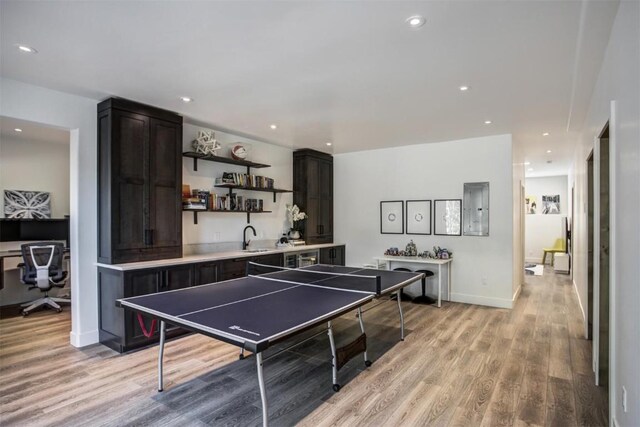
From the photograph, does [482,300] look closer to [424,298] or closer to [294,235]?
[424,298]

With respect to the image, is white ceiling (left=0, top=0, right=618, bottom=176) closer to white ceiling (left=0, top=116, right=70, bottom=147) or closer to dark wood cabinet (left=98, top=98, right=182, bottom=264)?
dark wood cabinet (left=98, top=98, right=182, bottom=264)

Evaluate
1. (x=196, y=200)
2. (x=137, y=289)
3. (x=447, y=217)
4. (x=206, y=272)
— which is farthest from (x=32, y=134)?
(x=447, y=217)

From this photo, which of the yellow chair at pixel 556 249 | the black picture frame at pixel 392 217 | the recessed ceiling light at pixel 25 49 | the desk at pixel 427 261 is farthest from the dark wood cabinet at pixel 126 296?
the yellow chair at pixel 556 249

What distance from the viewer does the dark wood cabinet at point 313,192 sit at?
6.47 meters

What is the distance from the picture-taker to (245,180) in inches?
211

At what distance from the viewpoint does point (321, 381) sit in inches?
114

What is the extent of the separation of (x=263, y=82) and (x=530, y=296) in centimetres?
582

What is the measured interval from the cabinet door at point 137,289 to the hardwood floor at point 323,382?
0.61ft

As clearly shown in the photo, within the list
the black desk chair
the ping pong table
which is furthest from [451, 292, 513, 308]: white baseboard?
the ping pong table

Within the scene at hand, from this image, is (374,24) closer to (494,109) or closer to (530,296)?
(494,109)

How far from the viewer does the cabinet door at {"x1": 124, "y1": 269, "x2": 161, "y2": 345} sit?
3535mm

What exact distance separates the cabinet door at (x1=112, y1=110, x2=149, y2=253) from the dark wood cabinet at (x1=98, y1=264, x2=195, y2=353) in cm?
35

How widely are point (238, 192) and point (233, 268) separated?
4.78 feet

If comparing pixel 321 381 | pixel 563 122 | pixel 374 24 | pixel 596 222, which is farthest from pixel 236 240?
pixel 563 122
